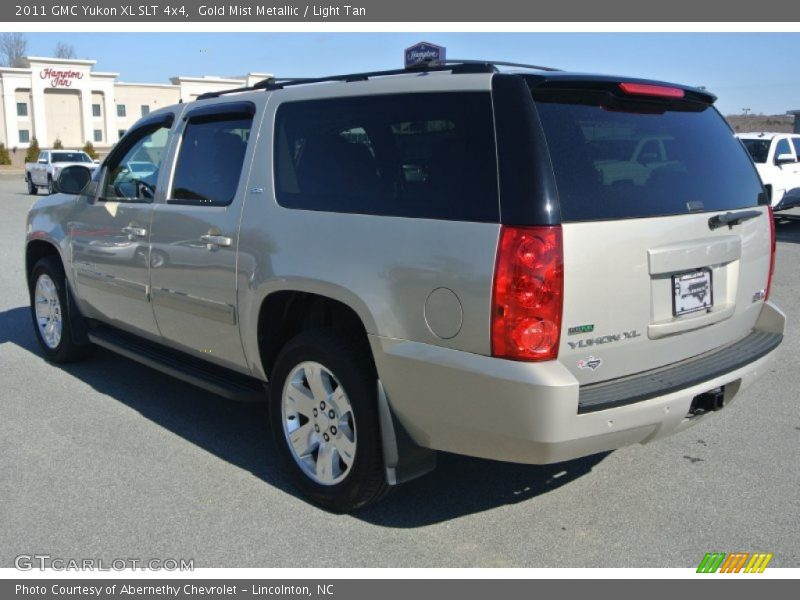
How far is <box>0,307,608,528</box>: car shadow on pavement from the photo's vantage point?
3967mm

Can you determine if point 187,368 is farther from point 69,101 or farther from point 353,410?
point 69,101

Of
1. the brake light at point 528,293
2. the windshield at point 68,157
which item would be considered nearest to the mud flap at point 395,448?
the brake light at point 528,293

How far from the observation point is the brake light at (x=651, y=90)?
3420 millimetres

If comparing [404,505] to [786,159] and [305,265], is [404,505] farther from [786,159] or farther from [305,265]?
[786,159]

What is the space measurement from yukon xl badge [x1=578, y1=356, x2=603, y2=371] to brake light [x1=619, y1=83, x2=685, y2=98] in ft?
3.93

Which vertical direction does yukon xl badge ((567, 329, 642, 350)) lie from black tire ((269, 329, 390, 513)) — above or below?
above

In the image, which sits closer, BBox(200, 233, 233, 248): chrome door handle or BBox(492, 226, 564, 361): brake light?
BBox(492, 226, 564, 361): brake light

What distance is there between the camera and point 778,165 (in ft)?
53.6

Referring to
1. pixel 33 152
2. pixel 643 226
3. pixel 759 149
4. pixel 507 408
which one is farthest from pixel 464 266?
pixel 33 152

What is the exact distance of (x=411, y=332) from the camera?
3.35 metres

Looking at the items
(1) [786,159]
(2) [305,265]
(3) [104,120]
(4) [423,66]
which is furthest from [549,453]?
(3) [104,120]

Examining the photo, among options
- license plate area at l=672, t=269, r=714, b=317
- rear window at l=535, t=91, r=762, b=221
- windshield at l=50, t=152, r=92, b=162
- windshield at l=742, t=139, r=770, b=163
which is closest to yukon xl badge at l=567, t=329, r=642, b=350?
license plate area at l=672, t=269, r=714, b=317

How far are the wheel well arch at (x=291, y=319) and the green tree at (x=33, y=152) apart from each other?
49853 millimetres

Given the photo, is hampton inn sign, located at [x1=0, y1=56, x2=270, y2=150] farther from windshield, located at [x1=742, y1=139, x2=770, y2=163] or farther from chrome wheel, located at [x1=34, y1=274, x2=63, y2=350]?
chrome wheel, located at [x1=34, y1=274, x2=63, y2=350]
